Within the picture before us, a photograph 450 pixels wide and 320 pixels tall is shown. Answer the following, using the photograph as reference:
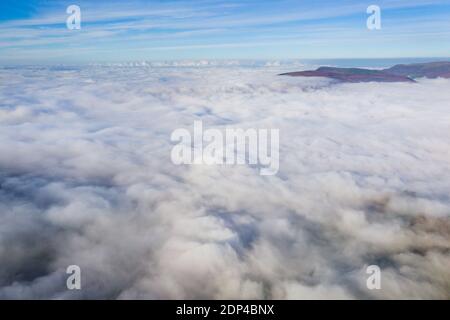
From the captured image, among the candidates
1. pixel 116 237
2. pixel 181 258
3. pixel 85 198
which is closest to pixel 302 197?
pixel 181 258

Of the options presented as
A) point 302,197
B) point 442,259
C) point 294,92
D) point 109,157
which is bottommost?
point 442,259

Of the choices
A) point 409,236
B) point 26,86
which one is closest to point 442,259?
point 409,236

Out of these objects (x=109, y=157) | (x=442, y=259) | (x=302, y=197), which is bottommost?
(x=442, y=259)

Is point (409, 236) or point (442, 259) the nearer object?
point (442, 259)

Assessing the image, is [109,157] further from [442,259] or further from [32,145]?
[442,259]
